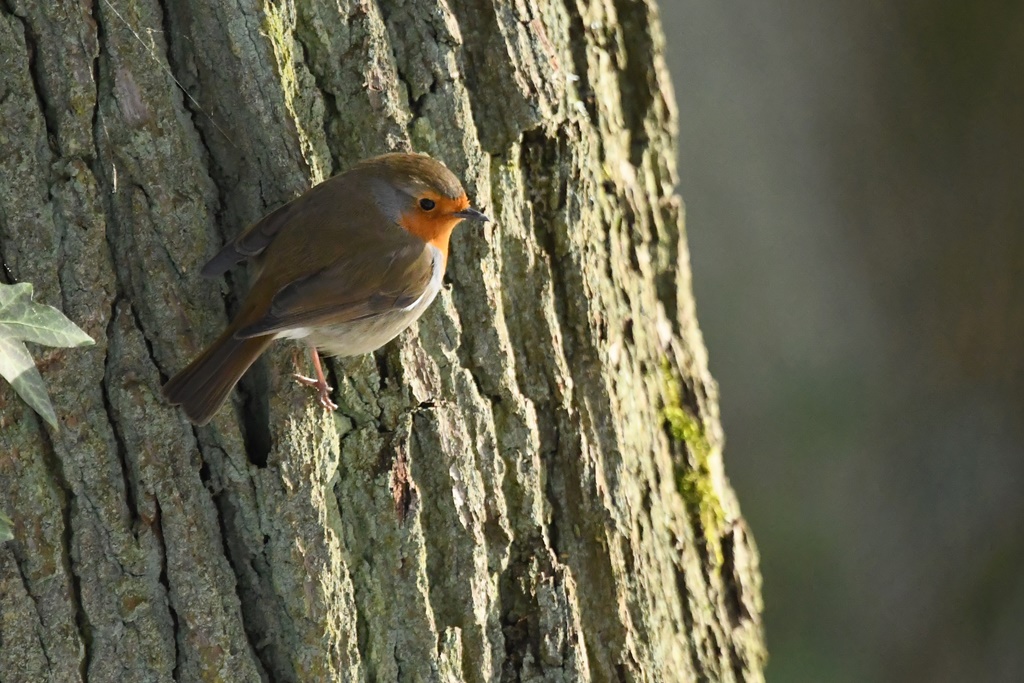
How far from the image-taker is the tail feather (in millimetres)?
2453

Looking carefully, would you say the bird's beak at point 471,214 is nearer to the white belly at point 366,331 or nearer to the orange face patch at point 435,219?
the orange face patch at point 435,219

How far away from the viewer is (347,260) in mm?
3168

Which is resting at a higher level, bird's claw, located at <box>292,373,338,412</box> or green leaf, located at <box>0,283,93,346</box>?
green leaf, located at <box>0,283,93,346</box>

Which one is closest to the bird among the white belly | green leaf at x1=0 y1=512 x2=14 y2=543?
the white belly

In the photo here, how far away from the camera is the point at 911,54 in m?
6.07

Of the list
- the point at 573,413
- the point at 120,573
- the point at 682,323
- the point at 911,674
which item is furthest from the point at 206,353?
the point at 911,674

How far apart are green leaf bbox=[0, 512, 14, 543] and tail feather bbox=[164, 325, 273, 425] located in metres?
0.42

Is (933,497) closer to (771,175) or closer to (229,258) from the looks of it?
(771,175)

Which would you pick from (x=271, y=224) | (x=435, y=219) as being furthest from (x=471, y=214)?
(x=271, y=224)

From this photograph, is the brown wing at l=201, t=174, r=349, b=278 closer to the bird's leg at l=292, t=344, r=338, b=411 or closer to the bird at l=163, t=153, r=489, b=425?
the bird at l=163, t=153, r=489, b=425

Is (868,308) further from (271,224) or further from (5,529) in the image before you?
(5,529)

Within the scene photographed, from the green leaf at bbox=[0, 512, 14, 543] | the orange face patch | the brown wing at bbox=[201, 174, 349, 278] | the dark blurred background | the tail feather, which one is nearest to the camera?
the green leaf at bbox=[0, 512, 14, 543]

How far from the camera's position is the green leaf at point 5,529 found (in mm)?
2262

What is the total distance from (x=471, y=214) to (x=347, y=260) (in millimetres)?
441
